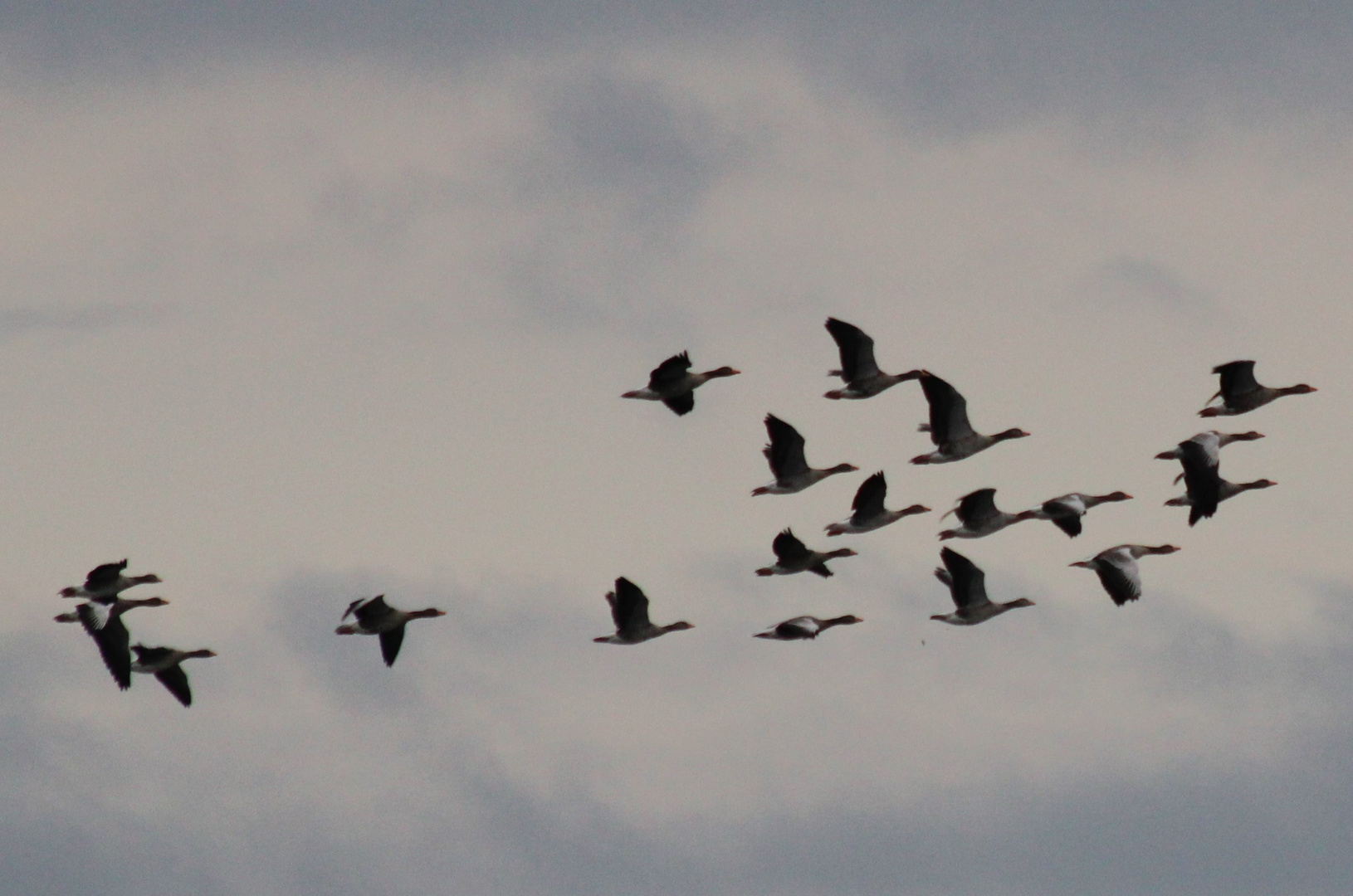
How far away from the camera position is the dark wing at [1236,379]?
57172 millimetres

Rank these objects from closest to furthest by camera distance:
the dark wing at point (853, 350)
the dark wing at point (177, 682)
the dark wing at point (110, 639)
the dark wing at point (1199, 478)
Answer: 1. the dark wing at point (1199, 478)
2. the dark wing at point (853, 350)
3. the dark wing at point (110, 639)
4. the dark wing at point (177, 682)

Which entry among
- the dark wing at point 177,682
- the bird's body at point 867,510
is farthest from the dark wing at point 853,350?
the dark wing at point 177,682

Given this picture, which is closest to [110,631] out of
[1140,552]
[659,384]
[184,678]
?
[184,678]

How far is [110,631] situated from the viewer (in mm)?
61312

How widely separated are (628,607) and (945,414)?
826cm

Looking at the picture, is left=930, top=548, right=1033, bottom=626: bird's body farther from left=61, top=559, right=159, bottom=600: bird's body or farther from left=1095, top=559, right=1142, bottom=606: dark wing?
left=61, top=559, right=159, bottom=600: bird's body

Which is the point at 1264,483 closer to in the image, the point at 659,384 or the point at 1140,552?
the point at 1140,552

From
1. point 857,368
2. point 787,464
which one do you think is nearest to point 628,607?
point 787,464

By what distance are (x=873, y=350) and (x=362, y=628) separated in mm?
12445

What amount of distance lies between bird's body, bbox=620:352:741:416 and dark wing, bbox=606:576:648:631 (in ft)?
15.6

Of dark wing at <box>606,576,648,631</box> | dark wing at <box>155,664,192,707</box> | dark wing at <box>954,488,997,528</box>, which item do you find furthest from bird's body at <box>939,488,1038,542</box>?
dark wing at <box>155,664,192,707</box>

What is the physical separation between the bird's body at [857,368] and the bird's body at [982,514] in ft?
10.0

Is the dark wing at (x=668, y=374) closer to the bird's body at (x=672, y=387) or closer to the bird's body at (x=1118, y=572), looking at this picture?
the bird's body at (x=672, y=387)

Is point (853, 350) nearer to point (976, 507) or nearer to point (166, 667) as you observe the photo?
point (976, 507)
